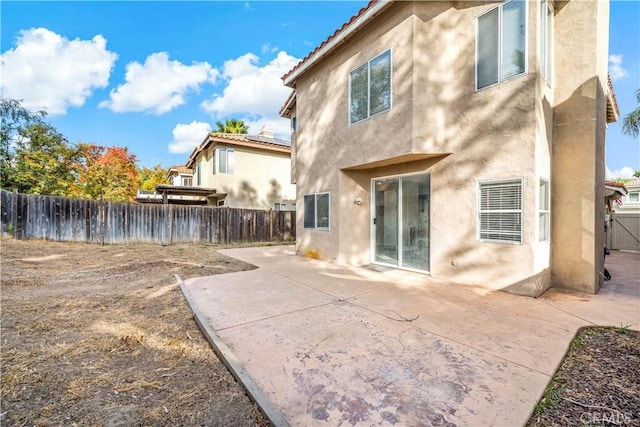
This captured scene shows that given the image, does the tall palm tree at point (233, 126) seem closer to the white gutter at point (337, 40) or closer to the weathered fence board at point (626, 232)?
the white gutter at point (337, 40)

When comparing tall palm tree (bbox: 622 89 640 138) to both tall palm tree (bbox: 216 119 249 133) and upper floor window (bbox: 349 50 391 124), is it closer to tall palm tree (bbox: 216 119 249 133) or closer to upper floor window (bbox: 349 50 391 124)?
upper floor window (bbox: 349 50 391 124)

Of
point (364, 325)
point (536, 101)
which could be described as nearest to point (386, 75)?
point (536, 101)

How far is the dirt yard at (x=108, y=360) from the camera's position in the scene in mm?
2119

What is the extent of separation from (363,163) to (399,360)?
205 inches

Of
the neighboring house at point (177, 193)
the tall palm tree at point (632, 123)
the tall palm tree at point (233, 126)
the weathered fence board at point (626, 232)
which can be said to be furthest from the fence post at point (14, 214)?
the tall palm tree at point (632, 123)

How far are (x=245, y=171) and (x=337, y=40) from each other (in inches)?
426

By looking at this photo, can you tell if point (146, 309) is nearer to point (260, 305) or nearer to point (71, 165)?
point (260, 305)

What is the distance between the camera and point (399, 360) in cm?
279

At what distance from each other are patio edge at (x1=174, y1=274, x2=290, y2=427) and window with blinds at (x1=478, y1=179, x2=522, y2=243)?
508 centimetres

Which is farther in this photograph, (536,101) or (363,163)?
(363,163)

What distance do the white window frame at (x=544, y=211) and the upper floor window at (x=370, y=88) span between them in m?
3.55

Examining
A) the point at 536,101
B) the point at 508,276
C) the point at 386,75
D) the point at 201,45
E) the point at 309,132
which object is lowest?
the point at 508,276
